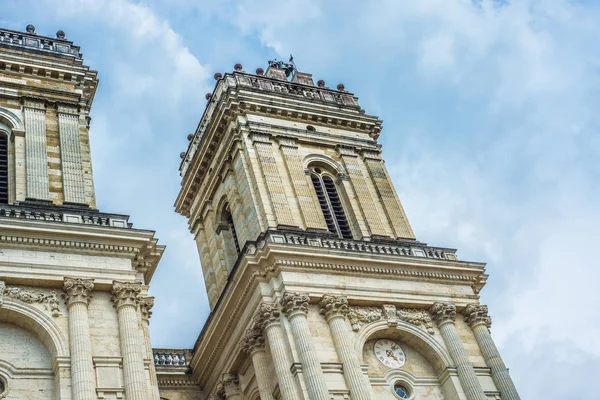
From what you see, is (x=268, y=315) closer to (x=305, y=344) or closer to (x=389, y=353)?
(x=305, y=344)

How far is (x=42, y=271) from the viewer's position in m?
25.2

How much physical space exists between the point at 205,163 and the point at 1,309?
16863mm

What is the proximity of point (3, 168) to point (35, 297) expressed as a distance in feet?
21.9

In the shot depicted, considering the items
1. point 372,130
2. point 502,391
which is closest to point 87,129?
point 372,130

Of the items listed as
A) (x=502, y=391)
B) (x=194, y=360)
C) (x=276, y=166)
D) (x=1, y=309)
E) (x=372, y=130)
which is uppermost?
(x=372, y=130)

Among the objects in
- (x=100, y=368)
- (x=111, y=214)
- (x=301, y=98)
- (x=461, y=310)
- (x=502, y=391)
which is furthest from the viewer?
(x=301, y=98)

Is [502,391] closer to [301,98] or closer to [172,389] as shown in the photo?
[172,389]

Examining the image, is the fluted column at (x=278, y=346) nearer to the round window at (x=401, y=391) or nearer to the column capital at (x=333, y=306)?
the column capital at (x=333, y=306)

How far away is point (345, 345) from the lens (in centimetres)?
2814

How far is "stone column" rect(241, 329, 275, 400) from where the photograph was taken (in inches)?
1142

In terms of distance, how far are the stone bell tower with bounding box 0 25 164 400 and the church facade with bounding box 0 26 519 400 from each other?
51mm

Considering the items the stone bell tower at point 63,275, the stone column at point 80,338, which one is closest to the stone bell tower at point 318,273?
the stone bell tower at point 63,275

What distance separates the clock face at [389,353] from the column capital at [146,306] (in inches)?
314

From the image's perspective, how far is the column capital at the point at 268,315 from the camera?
94.5 feet
